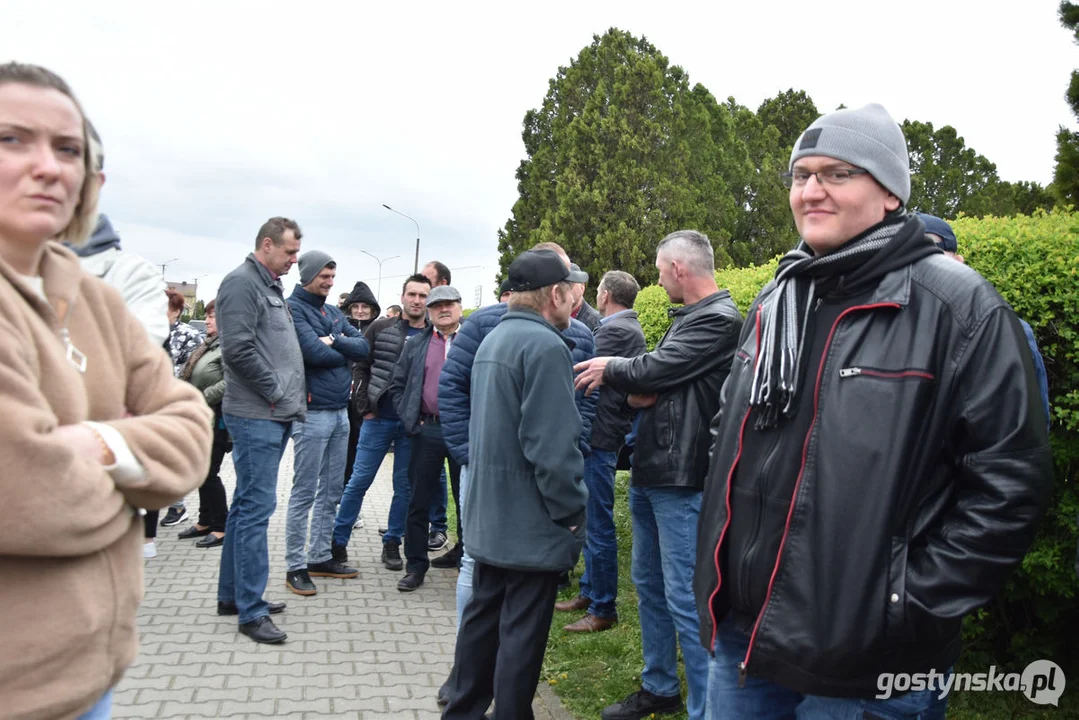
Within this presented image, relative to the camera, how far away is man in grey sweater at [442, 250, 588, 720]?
3.60 metres

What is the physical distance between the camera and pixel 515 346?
3719 millimetres

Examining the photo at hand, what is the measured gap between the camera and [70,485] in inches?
61.2

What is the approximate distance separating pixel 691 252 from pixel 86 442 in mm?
3219

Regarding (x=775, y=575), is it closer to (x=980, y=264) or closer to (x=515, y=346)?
(x=515, y=346)

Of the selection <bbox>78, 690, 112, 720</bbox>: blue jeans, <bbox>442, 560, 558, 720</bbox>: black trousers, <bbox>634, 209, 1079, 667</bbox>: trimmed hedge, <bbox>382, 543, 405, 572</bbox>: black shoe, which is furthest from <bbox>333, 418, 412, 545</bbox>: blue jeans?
<bbox>78, 690, 112, 720</bbox>: blue jeans

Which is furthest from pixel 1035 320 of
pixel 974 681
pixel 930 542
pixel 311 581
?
pixel 311 581

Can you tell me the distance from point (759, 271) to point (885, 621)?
5.07 meters

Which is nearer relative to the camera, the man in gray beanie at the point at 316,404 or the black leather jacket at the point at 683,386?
the black leather jacket at the point at 683,386

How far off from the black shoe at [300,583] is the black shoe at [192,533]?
2.04 metres

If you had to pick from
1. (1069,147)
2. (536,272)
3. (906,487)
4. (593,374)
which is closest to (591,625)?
(593,374)

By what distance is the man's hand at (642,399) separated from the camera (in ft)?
13.9

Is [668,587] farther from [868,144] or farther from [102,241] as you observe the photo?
[102,241]

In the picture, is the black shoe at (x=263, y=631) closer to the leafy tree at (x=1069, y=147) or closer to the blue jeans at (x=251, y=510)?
the blue jeans at (x=251, y=510)

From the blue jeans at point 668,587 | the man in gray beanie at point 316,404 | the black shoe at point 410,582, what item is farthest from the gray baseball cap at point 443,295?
the blue jeans at point 668,587
